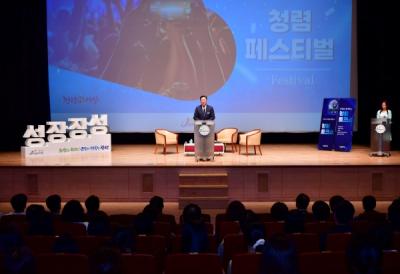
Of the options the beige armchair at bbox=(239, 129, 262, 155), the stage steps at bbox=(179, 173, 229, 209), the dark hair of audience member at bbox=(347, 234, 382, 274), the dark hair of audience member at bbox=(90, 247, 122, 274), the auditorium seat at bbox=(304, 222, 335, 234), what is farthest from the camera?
the beige armchair at bbox=(239, 129, 262, 155)

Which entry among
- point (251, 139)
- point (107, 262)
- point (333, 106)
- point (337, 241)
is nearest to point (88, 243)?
point (107, 262)

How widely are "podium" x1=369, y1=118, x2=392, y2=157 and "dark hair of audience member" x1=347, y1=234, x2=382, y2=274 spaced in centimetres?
784

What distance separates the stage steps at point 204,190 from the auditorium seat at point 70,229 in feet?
14.2

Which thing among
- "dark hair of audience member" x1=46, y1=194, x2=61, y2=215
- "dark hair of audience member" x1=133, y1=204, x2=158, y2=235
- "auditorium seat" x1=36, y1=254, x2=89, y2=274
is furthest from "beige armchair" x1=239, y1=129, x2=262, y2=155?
"auditorium seat" x1=36, y1=254, x2=89, y2=274

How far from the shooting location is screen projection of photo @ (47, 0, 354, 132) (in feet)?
42.4

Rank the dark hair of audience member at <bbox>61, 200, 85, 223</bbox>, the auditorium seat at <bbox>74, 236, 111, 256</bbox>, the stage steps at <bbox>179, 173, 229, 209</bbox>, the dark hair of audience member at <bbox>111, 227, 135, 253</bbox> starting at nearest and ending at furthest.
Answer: the dark hair of audience member at <bbox>111, 227, 135, 253</bbox> < the auditorium seat at <bbox>74, 236, 111, 256</bbox> < the dark hair of audience member at <bbox>61, 200, 85, 223</bbox> < the stage steps at <bbox>179, 173, 229, 209</bbox>

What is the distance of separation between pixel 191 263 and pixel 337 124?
8.73 meters

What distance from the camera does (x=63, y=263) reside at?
13.9 ft

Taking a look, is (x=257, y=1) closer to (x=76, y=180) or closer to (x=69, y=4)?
(x=69, y=4)

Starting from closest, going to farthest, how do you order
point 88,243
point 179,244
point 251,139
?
1. point 88,243
2. point 179,244
3. point 251,139

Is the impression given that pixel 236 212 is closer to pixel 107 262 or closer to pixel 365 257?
pixel 365 257

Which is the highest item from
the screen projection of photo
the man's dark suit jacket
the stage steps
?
the screen projection of photo

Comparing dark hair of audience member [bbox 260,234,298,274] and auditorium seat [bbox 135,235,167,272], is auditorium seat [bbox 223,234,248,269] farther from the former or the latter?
dark hair of audience member [bbox 260,234,298,274]

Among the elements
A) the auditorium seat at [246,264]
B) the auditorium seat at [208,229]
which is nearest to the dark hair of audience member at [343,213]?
the auditorium seat at [208,229]
